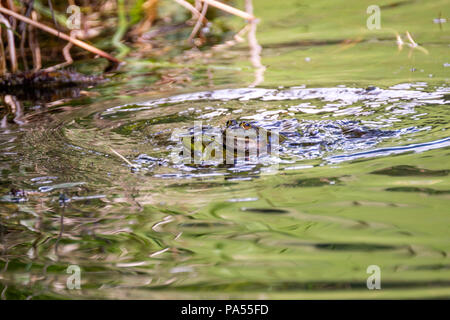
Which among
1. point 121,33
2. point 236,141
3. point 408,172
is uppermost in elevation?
point 121,33

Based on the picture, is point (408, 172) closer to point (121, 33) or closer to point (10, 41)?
point (10, 41)

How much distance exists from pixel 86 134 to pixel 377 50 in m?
2.40

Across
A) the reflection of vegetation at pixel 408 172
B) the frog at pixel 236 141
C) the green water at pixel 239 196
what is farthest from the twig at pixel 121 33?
the reflection of vegetation at pixel 408 172

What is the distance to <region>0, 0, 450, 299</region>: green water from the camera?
5.22 ft

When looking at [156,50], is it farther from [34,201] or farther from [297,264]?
[297,264]

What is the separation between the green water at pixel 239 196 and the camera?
159cm

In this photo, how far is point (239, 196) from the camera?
6.88ft

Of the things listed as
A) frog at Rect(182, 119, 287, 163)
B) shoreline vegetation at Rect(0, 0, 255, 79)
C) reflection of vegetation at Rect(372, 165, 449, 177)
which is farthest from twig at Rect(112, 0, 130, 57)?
reflection of vegetation at Rect(372, 165, 449, 177)

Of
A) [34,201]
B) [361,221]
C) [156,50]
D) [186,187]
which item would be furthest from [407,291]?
[156,50]

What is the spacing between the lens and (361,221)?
1.84 meters

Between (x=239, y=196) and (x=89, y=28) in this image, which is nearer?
(x=239, y=196)

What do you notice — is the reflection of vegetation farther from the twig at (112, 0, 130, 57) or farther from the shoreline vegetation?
the twig at (112, 0, 130, 57)

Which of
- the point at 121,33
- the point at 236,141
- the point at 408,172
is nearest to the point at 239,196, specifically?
the point at 236,141

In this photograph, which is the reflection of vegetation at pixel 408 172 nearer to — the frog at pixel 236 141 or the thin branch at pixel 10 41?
the frog at pixel 236 141
